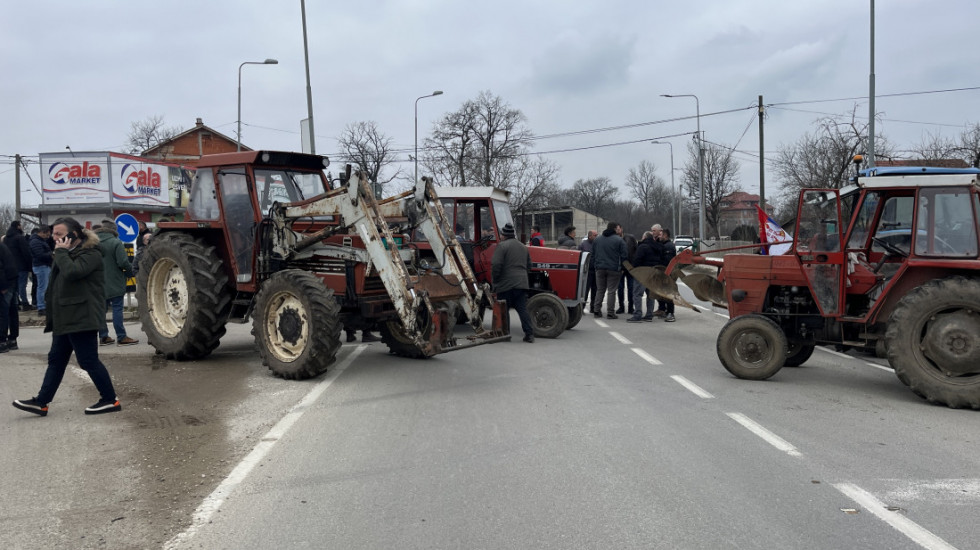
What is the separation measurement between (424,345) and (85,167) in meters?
33.3

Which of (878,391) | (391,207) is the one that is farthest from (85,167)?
(878,391)

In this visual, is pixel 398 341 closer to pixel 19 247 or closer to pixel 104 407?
pixel 104 407

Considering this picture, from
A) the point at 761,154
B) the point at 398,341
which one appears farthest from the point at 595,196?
the point at 398,341

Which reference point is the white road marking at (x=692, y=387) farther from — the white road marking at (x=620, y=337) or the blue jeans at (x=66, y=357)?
the blue jeans at (x=66, y=357)

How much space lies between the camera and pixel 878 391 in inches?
314

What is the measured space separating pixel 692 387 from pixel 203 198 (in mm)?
6845

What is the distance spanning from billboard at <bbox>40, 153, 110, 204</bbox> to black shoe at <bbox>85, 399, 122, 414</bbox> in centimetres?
3207

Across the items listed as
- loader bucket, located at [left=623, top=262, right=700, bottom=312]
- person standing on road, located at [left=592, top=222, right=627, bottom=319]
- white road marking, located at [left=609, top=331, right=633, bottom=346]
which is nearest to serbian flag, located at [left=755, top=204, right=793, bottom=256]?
loader bucket, located at [left=623, top=262, right=700, bottom=312]

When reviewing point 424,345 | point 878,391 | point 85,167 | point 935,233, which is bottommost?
point 878,391

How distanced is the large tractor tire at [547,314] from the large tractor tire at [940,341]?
5.62m

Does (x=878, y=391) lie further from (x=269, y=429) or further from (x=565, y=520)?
(x=269, y=429)

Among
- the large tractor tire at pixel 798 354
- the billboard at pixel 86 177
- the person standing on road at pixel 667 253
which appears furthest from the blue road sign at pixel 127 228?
the billboard at pixel 86 177

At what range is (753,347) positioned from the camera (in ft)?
27.7

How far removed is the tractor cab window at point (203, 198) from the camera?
9.88 meters
